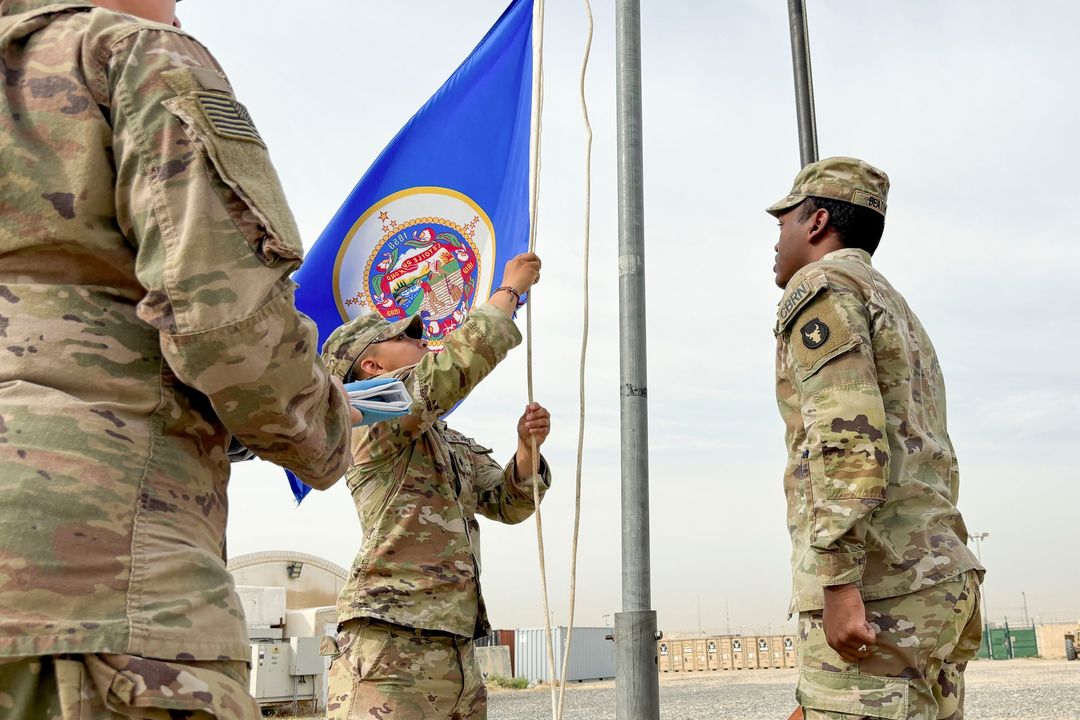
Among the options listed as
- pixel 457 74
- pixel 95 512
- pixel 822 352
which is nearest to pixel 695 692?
pixel 457 74

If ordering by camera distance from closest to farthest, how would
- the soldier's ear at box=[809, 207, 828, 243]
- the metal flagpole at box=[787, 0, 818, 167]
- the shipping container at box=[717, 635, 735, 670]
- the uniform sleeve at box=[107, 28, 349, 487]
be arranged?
the uniform sleeve at box=[107, 28, 349, 487]
the soldier's ear at box=[809, 207, 828, 243]
the metal flagpole at box=[787, 0, 818, 167]
the shipping container at box=[717, 635, 735, 670]

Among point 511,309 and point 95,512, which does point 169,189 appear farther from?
point 511,309

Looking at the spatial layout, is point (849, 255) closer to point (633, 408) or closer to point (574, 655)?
point (633, 408)

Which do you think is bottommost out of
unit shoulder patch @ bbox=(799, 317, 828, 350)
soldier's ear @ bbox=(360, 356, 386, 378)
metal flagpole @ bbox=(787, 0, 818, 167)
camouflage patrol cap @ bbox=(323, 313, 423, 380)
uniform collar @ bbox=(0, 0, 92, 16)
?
unit shoulder patch @ bbox=(799, 317, 828, 350)

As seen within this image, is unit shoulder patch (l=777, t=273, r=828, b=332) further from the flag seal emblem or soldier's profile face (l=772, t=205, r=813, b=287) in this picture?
the flag seal emblem

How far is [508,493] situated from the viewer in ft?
13.0

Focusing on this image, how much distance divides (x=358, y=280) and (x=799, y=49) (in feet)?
8.45

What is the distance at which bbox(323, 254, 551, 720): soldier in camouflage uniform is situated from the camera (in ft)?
10.5

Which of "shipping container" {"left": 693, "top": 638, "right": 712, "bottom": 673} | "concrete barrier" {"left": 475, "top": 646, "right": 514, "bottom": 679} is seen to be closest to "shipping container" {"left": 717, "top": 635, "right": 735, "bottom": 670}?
"shipping container" {"left": 693, "top": 638, "right": 712, "bottom": 673}

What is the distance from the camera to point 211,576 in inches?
56.6

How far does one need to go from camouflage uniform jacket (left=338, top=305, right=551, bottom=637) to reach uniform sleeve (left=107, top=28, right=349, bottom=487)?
175 cm

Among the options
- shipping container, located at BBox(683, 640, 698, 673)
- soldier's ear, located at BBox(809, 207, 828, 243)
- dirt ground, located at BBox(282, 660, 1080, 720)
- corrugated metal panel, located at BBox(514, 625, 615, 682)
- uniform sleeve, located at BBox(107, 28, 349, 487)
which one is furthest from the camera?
shipping container, located at BBox(683, 640, 698, 673)

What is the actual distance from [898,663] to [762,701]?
62.2 ft

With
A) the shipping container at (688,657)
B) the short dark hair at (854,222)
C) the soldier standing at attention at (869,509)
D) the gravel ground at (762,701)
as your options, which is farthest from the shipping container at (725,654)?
the soldier standing at attention at (869,509)
